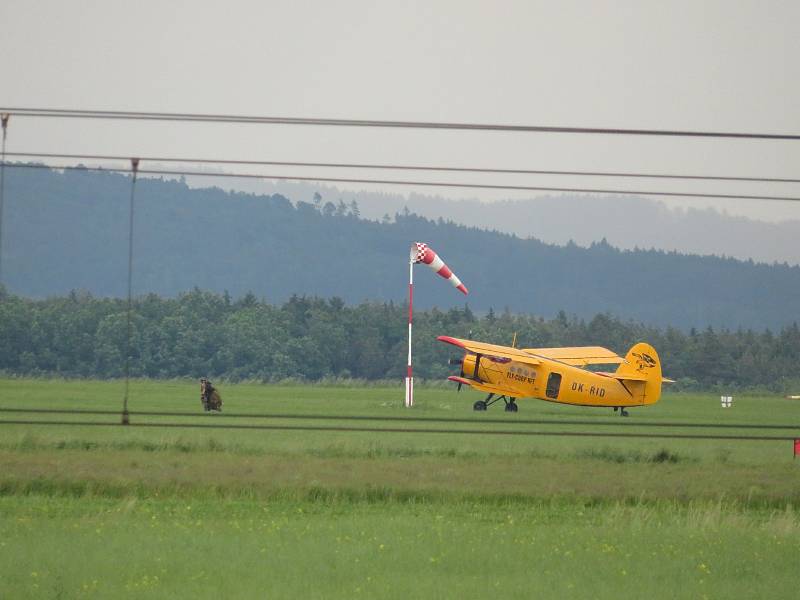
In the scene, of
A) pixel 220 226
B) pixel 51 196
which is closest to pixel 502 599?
pixel 51 196

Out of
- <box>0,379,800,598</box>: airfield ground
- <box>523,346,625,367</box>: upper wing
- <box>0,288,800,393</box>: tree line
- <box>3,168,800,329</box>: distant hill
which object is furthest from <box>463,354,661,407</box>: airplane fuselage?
<box>3,168,800,329</box>: distant hill

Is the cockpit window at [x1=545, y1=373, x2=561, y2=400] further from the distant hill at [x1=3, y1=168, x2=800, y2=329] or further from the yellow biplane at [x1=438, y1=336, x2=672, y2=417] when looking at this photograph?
the distant hill at [x1=3, y1=168, x2=800, y2=329]

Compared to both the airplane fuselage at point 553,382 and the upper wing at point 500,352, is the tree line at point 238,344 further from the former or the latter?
the airplane fuselage at point 553,382

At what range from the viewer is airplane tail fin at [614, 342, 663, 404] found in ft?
125

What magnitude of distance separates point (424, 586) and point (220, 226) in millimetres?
100676

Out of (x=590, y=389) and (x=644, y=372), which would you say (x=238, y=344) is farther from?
(x=644, y=372)

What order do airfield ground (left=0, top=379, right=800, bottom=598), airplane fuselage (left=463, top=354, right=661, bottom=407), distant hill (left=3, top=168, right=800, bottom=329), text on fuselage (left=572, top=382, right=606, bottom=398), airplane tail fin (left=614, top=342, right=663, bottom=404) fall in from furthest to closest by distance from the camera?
distant hill (left=3, top=168, right=800, bottom=329)
text on fuselage (left=572, top=382, right=606, bottom=398)
airplane fuselage (left=463, top=354, right=661, bottom=407)
airplane tail fin (left=614, top=342, right=663, bottom=404)
airfield ground (left=0, top=379, right=800, bottom=598)

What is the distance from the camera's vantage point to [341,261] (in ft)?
335

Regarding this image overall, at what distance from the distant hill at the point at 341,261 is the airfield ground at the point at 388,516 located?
2950 centimetres

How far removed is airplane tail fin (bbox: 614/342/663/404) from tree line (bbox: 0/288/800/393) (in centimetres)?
361

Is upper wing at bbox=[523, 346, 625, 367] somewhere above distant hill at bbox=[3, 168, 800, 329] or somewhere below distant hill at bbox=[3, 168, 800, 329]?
below

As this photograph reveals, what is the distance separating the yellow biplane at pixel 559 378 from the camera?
38.3 metres

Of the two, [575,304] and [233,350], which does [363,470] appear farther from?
[575,304]

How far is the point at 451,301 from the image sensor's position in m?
99.7
